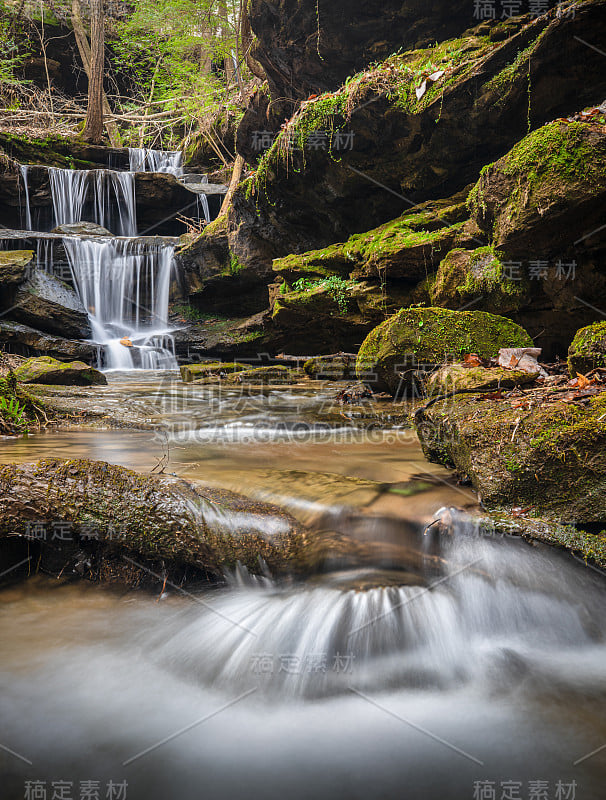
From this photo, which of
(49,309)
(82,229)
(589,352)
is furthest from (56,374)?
(82,229)

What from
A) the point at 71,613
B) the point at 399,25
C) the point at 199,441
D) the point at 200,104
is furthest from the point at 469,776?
the point at 200,104

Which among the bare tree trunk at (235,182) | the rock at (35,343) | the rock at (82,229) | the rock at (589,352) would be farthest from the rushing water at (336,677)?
the rock at (82,229)

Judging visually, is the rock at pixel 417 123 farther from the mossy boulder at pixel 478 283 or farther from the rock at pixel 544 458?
the rock at pixel 544 458

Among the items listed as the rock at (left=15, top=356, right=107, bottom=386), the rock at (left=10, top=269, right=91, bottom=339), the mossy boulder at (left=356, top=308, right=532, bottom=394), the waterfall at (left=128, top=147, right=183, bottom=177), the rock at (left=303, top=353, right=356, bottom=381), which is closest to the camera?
the mossy boulder at (left=356, top=308, right=532, bottom=394)

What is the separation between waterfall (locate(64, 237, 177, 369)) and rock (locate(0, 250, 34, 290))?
169 cm

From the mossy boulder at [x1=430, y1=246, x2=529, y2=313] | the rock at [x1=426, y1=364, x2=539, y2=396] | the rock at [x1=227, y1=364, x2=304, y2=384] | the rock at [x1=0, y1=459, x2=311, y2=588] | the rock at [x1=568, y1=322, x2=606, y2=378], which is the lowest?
the rock at [x1=0, y1=459, x2=311, y2=588]

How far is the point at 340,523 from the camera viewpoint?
262cm

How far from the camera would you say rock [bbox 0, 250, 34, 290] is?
1118cm

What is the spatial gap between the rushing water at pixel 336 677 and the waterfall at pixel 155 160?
63.4 feet

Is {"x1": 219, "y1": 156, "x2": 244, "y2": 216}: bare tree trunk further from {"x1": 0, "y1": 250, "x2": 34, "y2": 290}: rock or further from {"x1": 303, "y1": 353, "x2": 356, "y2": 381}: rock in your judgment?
{"x1": 303, "y1": 353, "x2": 356, "y2": 381}: rock

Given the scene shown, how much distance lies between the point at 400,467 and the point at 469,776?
7.07ft

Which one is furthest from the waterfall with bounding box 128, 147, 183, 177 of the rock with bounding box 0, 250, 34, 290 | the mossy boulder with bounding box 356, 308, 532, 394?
the mossy boulder with bounding box 356, 308, 532, 394

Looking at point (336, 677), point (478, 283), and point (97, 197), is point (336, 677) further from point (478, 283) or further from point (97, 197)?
point (97, 197)

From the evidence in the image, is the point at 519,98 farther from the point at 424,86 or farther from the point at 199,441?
the point at 199,441
